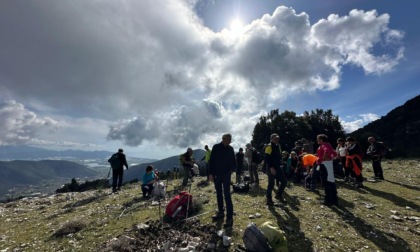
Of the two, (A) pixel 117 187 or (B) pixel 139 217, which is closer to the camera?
(B) pixel 139 217

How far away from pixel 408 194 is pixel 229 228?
1234 cm

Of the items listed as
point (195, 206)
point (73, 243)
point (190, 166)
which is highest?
point (190, 166)

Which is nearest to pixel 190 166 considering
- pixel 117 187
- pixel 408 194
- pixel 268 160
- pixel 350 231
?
pixel 117 187

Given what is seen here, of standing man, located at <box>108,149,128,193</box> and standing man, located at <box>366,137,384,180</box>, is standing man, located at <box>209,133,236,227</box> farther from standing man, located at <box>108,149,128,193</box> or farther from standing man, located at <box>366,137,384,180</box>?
standing man, located at <box>366,137,384,180</box>

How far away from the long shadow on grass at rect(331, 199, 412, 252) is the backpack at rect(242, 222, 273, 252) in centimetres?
404

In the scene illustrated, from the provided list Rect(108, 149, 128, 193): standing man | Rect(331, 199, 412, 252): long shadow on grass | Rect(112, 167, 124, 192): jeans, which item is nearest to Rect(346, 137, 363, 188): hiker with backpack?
Rect(331, 199, 412, 252): long shadow on grass

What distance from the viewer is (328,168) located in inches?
459

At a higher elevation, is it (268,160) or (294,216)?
(268,160)

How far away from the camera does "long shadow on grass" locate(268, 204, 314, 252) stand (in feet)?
25.4

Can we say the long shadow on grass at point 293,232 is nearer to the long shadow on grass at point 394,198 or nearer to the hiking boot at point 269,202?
the hiking boot at point 269,202

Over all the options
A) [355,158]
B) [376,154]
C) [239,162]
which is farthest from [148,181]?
[376,154]

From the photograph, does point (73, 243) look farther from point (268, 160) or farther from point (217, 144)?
point (268, 160)

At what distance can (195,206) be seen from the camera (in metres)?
11.9

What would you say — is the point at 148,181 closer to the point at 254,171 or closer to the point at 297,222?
the point at 254,171
